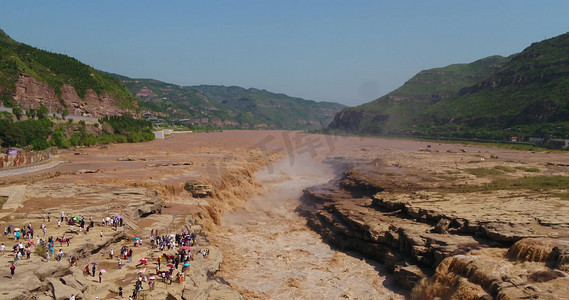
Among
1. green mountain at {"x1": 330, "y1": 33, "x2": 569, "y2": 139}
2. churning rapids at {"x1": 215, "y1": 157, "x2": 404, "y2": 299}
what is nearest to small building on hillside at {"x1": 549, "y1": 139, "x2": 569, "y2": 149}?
green mountain at {"x1": 330, "y1": 33, "x2": 569, "y2": 139}

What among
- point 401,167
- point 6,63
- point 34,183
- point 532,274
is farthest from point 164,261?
point 6,63

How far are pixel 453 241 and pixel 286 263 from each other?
12.0m

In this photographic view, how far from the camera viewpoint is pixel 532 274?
18703mm

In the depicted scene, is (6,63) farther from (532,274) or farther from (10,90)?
(532,274)

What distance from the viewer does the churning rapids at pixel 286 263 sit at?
25359 millimetres

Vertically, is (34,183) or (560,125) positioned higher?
(560,125)

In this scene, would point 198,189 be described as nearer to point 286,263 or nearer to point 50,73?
point 286,263

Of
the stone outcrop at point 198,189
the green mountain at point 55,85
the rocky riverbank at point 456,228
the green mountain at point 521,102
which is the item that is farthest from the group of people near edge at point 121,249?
the green mountain at point 521,102

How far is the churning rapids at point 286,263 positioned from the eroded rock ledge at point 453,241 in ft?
4.70

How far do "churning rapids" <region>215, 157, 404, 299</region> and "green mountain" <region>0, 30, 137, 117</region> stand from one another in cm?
7141

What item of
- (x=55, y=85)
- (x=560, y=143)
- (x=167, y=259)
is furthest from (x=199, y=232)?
(x=55, y=85)

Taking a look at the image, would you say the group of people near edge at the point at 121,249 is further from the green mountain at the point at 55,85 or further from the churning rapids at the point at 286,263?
the green mountain at the point at 55,85

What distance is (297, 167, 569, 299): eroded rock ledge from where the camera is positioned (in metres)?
18.9

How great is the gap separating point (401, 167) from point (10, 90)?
85.6 meters
